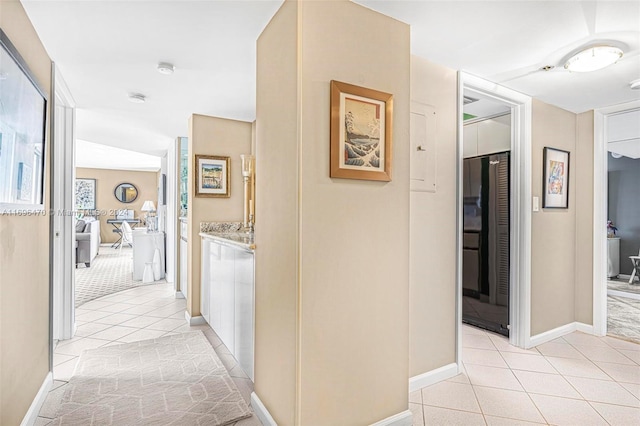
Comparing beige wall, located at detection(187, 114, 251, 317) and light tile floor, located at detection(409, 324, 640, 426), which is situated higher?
beige wall, located at detection(187, 114, 251, 317)

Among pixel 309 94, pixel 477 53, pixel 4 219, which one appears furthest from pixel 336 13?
pixel 4 219

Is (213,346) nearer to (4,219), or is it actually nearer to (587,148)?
(4,219)

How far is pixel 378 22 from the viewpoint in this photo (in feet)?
5.58

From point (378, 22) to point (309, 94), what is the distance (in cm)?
58

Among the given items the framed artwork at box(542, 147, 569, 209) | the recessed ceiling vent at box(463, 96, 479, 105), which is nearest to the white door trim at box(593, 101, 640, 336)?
the framed artwork at box(542, 147, 569, 209)

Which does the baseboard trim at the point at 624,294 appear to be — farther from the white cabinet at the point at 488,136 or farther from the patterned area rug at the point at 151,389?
the patterned area rug at the point at 151,389

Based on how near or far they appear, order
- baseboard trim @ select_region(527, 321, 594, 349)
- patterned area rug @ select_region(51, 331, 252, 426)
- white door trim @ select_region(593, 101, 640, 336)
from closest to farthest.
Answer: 1. patterned area rug @ select_region(51, 331, 252, 426)
2. baseboard trim @ select_region(527, 321, 594, 349)
3. white door trim @ select_region(593, 101, 640, 336)

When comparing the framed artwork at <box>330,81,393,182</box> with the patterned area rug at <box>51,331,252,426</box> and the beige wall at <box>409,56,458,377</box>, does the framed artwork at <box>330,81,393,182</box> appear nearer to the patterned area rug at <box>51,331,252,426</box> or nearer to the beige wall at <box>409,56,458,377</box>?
the beige wall at <box>409,56,458,377</box>

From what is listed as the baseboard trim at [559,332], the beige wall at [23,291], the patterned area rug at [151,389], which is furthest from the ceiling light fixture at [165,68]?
the baseboard trim at [559,332]

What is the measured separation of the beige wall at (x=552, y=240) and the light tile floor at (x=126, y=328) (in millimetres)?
2587

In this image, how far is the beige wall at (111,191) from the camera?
10289 mm

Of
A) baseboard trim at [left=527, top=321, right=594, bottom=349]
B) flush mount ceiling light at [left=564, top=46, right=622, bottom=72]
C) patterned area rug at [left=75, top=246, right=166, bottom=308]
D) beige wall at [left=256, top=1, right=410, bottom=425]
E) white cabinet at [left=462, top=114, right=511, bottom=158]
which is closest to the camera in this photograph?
beige wall at [left=256, top=1, right=410, bottom=425]

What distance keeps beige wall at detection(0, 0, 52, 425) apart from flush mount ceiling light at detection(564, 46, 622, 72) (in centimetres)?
301

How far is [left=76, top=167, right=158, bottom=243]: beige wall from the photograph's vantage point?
33.8ft
